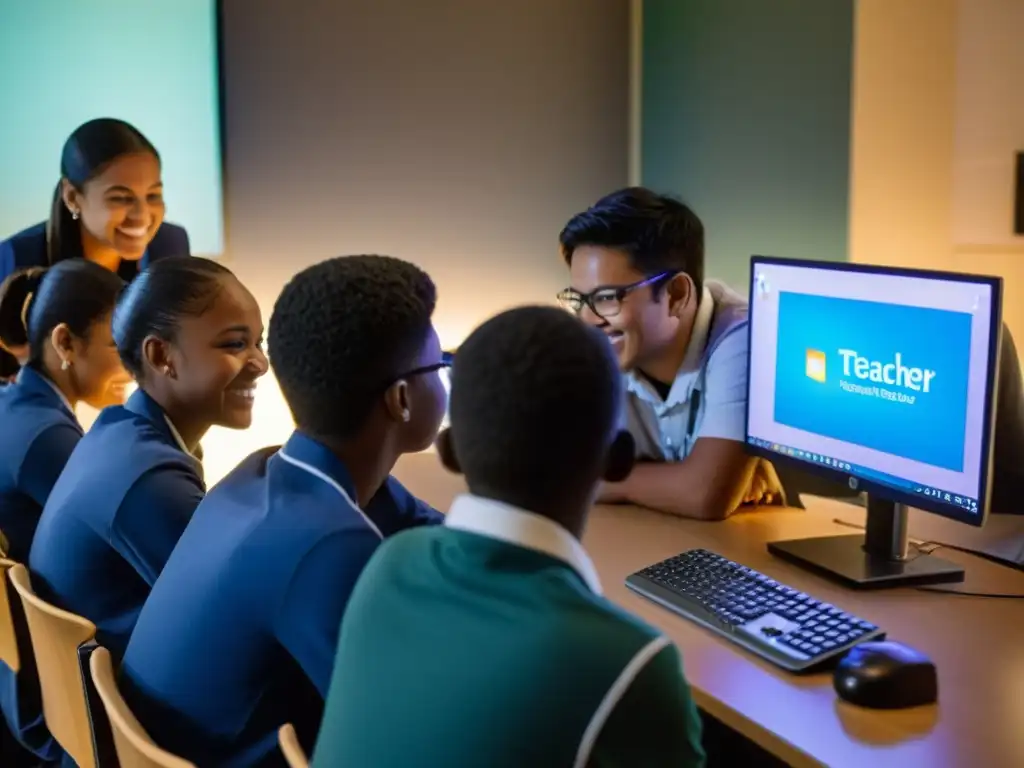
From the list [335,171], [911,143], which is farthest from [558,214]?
[911,143]

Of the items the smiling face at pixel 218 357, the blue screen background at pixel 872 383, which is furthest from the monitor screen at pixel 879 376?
the smiling face at pixel 218 357

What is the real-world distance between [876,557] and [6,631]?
1.37m

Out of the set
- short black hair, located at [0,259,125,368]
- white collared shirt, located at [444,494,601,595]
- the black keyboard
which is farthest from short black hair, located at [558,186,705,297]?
white collared shirt, located at [444,494,601,595]

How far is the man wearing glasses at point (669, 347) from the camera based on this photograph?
2.13 meters

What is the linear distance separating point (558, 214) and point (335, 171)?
2.57 feet

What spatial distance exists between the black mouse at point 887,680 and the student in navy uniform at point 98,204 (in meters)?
2.11

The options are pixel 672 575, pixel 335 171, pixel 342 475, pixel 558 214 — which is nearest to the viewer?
pixel 342 475

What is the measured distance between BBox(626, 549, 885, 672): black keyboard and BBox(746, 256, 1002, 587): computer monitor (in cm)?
18

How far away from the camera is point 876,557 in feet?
6.07

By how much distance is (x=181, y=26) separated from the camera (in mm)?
3299

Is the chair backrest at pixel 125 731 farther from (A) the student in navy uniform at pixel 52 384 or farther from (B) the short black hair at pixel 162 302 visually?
(A) the student in navy uniform at pixel 52 384

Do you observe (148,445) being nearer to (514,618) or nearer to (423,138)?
(514,618)

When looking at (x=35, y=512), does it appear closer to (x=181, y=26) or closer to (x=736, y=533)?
(x=736, y=533)

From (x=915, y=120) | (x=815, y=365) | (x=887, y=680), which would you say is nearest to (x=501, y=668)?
(x=887, y=680)
